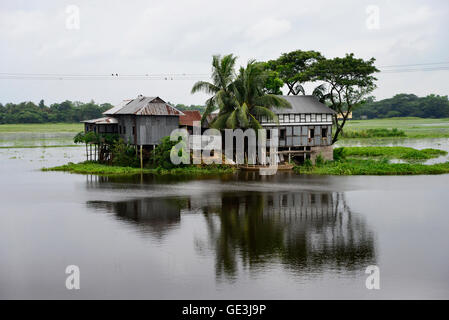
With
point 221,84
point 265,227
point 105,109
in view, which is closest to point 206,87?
point 221,84

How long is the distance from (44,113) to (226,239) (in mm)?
82153

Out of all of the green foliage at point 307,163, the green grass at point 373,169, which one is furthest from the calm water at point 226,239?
the green foliage at point 307,163

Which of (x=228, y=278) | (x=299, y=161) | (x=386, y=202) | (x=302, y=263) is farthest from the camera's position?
(x=299, y=161)

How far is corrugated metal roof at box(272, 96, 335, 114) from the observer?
1476 inches

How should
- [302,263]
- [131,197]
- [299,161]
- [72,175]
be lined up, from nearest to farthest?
[302,263]
[131,197]
[72,175]
[299,161]

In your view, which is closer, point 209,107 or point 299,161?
point 209,107

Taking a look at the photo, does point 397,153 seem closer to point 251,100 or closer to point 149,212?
point 251,100

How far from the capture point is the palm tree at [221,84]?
3612 cm

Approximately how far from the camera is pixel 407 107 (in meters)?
110

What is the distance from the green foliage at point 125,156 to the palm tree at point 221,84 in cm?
606
